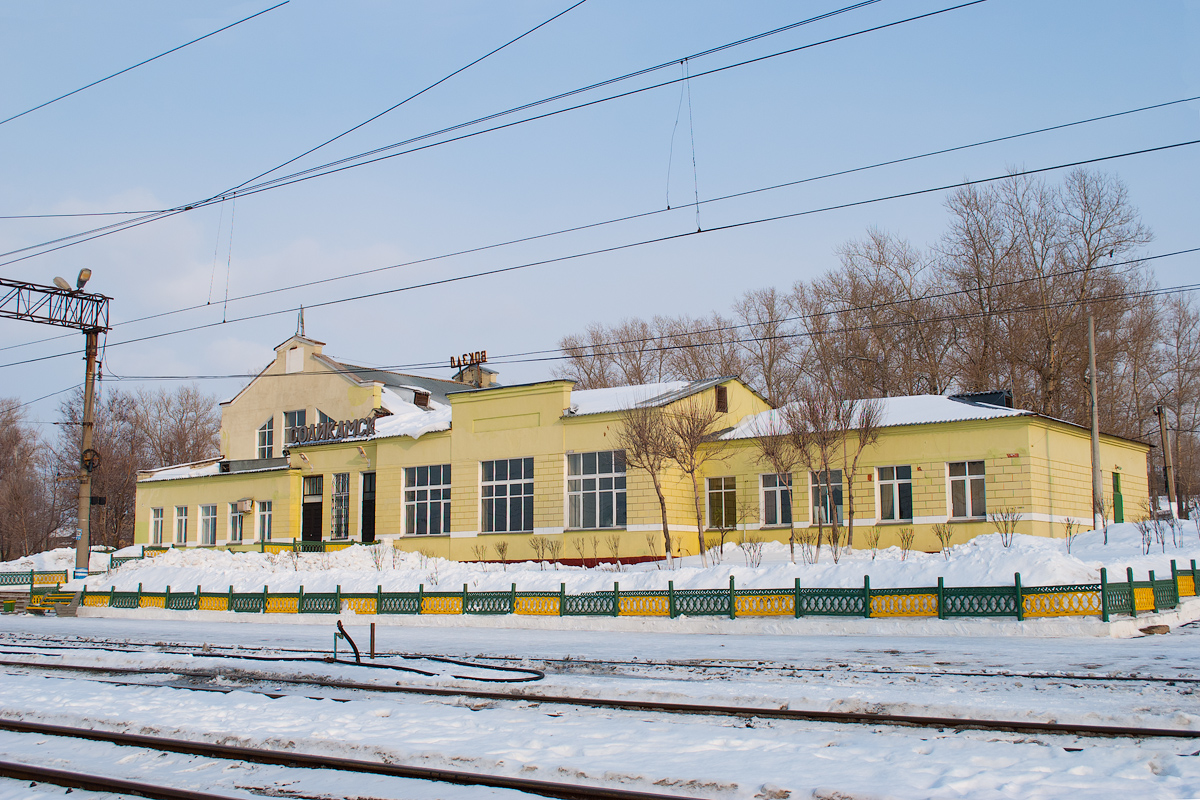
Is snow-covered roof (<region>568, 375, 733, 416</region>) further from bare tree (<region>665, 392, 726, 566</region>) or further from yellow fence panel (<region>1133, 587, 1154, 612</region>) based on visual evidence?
yellow fence panel (<region>1133, 587, 1154, 612</region>)

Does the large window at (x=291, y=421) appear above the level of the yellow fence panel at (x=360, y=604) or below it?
above

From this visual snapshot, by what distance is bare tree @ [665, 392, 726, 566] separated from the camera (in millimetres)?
32875

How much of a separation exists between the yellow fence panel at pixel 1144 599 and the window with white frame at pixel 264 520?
1513 inches

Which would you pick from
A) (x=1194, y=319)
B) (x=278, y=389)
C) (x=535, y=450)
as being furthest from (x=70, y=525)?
(x=1194, y=319)

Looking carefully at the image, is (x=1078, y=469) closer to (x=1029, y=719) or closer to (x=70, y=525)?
(x=1029, y=719)

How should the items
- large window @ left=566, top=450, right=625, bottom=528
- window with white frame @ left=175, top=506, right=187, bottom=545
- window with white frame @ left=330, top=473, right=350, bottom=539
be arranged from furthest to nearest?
window with white frame @ left=175, top=506, right=187, bottom=545 → window with white frame @ left=330, top=473, right=350, bottom=539 → large window @ left=566, top=450, right=625, bottom=528

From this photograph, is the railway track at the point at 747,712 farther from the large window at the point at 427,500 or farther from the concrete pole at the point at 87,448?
the large window at the point at 427,500

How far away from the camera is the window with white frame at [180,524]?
51188 mm

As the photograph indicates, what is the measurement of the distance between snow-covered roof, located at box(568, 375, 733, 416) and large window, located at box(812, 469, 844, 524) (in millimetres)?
5777

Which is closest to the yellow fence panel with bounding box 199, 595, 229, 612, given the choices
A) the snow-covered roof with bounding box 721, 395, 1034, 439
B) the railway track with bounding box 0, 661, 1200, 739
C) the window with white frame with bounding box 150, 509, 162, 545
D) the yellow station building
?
the yellow station building

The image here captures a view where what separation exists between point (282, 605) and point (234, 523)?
21.6 metres

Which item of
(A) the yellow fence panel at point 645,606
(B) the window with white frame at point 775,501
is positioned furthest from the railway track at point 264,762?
(B) the window with white frame at point 775,501

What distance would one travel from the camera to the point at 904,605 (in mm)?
19891

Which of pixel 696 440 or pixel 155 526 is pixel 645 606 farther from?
pixel 155 526
